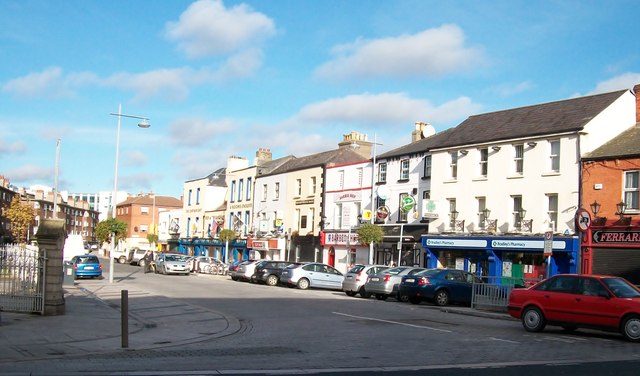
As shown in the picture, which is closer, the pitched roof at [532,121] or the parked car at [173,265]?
the pitched roof at [532,121]

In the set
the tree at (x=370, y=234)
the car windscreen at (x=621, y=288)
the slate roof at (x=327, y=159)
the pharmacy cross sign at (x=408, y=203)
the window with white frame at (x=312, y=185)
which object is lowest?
the car windscreen at (x=621, y=288)

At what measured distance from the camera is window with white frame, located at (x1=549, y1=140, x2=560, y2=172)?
107ft

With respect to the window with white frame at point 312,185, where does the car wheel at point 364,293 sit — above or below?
below

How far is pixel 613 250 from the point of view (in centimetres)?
2959

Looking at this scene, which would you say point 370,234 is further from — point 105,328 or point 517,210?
point 105,328

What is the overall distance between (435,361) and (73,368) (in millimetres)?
6117

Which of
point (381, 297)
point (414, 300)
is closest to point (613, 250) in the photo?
point (414, 300)

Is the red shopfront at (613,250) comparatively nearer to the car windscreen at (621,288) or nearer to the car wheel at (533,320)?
the car windscreen at (621,288)

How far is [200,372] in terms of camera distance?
10180 millimetres

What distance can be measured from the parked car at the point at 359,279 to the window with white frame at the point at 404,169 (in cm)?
1130

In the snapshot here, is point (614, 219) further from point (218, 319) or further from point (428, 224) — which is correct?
point (218, 319)

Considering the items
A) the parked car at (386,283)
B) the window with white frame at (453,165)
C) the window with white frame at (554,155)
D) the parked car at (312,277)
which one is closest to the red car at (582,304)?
the parked car at (386,283)

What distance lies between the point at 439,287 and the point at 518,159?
10.8 metres

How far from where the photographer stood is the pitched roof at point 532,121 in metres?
32.5
